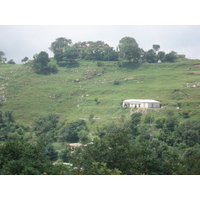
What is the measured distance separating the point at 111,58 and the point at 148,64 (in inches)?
572

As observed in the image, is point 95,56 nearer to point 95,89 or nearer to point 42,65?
point 42,65

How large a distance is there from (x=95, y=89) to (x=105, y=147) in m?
48.0

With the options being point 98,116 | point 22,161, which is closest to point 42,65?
point 98,116

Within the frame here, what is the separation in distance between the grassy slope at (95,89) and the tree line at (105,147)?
5.36 meters

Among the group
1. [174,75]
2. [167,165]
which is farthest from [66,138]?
[174,75]

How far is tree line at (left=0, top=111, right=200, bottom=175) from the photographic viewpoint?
17.4 metres

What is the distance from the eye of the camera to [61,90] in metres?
68.3

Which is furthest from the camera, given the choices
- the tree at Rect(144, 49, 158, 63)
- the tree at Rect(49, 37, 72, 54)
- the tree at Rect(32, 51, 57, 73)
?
the tree at Rect(49, 37, 72, 54)

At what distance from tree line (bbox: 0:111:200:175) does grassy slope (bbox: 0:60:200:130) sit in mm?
5358

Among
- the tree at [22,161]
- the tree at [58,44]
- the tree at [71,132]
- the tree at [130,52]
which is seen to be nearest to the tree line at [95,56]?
the tree at [130,52]

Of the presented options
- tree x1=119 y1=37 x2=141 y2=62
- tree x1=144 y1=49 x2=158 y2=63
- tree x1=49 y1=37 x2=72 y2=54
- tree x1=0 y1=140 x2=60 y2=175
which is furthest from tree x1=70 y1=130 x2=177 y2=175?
tree x1=49 y1=37 x2=72 y2=54

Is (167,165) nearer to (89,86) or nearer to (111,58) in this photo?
(89,86)

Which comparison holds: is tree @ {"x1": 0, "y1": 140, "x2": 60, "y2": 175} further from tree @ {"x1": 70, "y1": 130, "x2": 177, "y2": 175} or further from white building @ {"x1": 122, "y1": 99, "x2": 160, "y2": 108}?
white building @ {"x1": 122, "y1": 99, "x2": 160, "y2": 108}

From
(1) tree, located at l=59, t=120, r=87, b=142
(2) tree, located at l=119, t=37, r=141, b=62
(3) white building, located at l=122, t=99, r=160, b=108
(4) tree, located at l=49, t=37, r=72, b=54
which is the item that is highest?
(4) tree, located at l=49, t=37, r=72, b=54
